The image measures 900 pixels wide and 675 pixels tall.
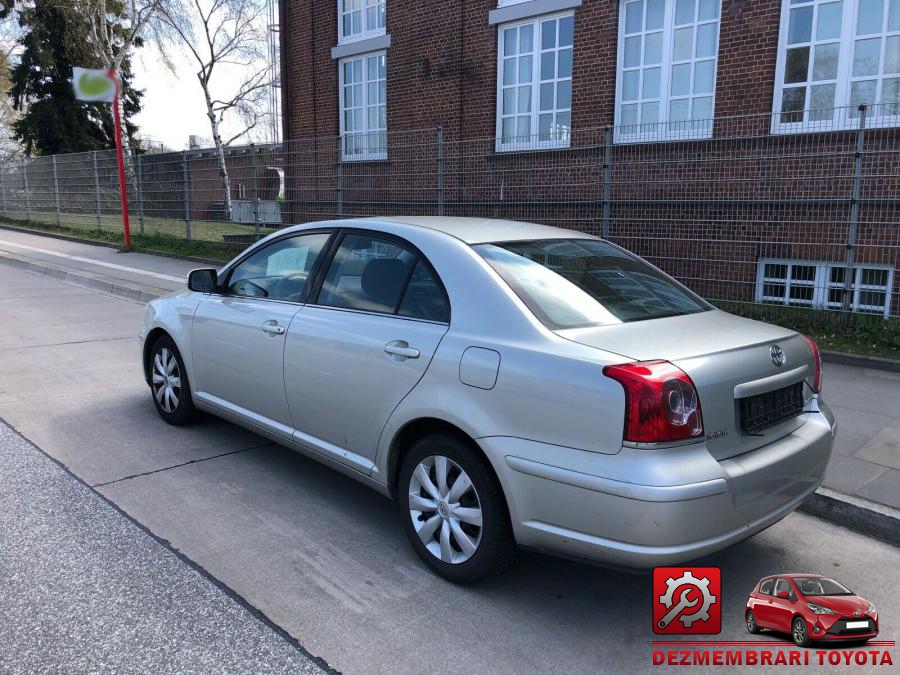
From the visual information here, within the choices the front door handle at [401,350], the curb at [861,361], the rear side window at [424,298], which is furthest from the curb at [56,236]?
the front door handle at [401,350]

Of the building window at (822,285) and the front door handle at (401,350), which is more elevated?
the front door handle at (401,350)

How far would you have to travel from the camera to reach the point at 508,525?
314cm

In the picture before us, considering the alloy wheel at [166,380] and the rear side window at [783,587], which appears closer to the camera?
the rear side window at [783,587]

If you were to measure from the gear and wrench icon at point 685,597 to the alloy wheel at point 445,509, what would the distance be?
82 centimetres

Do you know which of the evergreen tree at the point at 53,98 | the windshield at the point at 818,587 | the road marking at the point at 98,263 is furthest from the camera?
the evergreen tree at the point at 53,98

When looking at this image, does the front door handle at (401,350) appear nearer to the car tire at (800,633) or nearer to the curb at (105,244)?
the car tire at (800,633)

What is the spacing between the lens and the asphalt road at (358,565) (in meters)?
2.90

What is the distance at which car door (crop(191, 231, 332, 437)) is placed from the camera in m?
4.37

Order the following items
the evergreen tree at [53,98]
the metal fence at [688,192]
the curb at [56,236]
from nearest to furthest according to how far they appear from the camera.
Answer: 1. the metal fence at [688,192]
2. the curb at [56,236]
3. the evergreen tree at [53,98]

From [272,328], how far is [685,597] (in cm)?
267

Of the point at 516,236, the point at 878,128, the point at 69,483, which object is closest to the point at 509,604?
the point at 516,236

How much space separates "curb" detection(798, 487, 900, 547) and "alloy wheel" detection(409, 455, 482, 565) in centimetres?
187

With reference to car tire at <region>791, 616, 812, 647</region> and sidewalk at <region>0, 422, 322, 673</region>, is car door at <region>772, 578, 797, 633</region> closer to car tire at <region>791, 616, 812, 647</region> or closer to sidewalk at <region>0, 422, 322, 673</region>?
car tire at <region>791, 616, 812, 647</region>

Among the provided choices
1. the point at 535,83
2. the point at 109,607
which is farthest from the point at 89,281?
the point at 109,607
